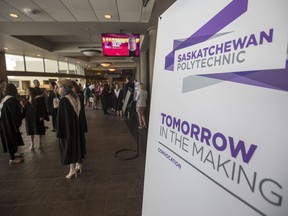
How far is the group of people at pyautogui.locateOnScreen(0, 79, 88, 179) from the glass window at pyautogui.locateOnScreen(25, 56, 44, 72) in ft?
27.3

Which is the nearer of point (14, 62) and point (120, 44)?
point (120, 44)

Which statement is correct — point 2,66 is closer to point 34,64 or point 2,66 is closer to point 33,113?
point 34,64

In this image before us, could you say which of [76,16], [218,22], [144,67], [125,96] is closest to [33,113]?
[125,96]

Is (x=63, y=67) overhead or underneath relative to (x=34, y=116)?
overhead

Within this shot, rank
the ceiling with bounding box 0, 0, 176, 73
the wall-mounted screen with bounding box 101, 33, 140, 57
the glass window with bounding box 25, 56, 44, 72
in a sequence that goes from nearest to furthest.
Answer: the ceiling with bounding box 0, 0, 176, 73 → the wall-mounted screen with bounding box 101, 33, 140, 57 → the glass window with bounding box 25, 56, 44, 72

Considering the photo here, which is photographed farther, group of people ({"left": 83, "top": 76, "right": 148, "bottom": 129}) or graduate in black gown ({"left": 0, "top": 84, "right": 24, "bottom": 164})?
group of people ({"left": 83, "top": 76, "right": 148, "bottom": 129})

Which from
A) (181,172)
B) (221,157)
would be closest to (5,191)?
(181,172)

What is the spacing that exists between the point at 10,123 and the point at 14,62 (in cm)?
900

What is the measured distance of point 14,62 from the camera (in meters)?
9.97

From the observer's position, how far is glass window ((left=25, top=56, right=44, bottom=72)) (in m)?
10.7

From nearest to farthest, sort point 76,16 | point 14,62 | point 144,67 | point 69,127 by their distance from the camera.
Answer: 1. point 69,127
2. point 76,16
3. point 14,62
4. point 144,67

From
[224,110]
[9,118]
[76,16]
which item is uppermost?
[76,16]

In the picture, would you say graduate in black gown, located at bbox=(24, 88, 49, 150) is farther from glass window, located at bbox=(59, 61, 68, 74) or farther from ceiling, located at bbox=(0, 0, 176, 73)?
glass window, located at bbox=(59, 61, 68, 74)

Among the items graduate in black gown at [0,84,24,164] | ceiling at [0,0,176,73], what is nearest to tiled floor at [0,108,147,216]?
graduate in black gown at [0,84,24,164]
